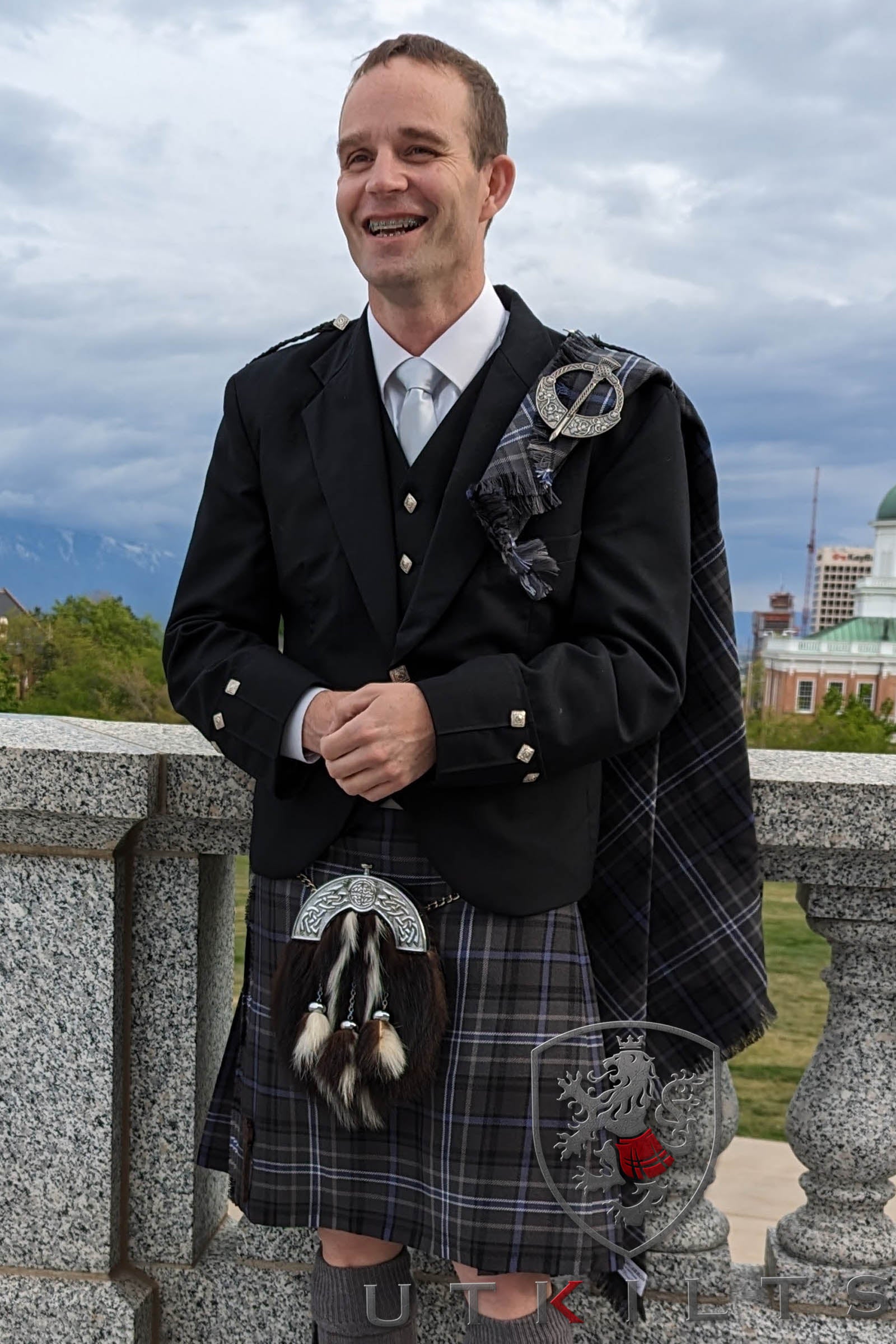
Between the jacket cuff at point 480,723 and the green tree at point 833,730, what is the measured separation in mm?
41925

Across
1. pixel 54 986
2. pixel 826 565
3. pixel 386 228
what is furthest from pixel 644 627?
pixel 826 565

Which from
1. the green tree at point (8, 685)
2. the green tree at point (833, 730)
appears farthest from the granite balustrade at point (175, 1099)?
the green tree at point (833, 730)

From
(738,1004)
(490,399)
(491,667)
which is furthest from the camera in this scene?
(738,1004)

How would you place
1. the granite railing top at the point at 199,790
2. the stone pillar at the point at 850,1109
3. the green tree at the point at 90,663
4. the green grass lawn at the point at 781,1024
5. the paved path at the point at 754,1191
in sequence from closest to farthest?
1. the granite railing top at the point at 199,790
2. the stone pillar at the point at 850,1109
3. the paved path at the point at 754,1191
4. the green grass lawn at the point at 781,1024
5. the green tree at the point at 90,663

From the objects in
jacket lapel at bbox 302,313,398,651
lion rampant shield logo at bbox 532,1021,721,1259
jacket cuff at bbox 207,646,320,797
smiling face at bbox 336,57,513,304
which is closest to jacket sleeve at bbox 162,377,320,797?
jacket cuff at bbox 207,646,320,797

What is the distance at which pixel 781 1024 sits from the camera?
8852mm

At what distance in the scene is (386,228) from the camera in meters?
1.90

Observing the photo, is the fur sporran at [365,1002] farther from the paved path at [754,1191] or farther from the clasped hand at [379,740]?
the paved path at [754,1191]

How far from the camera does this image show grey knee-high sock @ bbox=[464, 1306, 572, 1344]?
2012mm

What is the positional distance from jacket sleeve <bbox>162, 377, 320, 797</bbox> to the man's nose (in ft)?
1.38

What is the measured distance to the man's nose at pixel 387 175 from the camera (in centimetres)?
186

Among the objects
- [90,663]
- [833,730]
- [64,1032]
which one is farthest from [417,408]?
[833,730]

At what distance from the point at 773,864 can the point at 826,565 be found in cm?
9912

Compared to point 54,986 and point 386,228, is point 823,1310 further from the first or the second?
point 386,228
